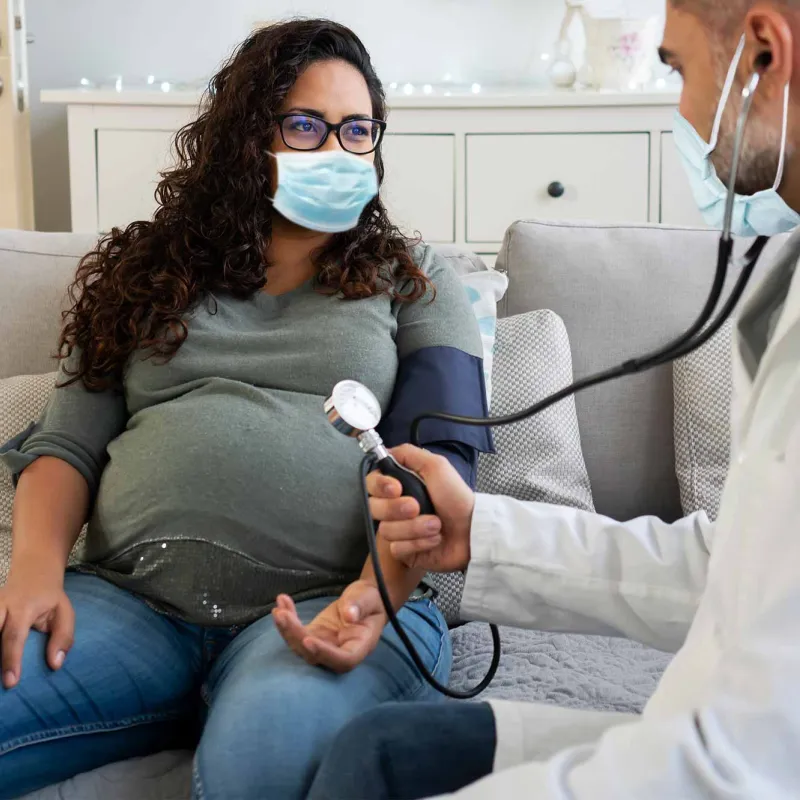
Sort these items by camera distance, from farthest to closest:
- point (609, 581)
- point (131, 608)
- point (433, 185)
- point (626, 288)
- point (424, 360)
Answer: point (433, 185)
point (626, 288)
point (424, 360)
point (131, 608)
point (609, 581)

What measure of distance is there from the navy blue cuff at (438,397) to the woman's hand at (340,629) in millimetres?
232

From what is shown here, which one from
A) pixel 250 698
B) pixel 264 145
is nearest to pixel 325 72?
pixel 264 145

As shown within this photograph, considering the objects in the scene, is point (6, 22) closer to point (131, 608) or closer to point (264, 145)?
point (264, 145)

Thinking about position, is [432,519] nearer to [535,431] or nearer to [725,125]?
[725,125]

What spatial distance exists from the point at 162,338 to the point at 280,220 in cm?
26

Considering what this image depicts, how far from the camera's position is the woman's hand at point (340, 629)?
991 mm

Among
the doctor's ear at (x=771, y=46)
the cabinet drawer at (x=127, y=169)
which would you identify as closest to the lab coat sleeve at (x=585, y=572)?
the doctor's ear at (x=771, y=46)

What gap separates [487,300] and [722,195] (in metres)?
0.76

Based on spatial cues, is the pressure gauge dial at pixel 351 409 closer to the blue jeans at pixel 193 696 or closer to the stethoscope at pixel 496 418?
the stethoscope at pixel 496 418

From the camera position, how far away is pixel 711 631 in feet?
2.20

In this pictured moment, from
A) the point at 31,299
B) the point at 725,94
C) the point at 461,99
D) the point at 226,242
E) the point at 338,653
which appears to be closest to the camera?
the point at 725,94

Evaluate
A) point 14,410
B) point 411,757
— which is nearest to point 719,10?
point 411,757

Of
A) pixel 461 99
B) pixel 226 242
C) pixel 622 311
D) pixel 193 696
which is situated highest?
pixel 461 99

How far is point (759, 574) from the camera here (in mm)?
603
